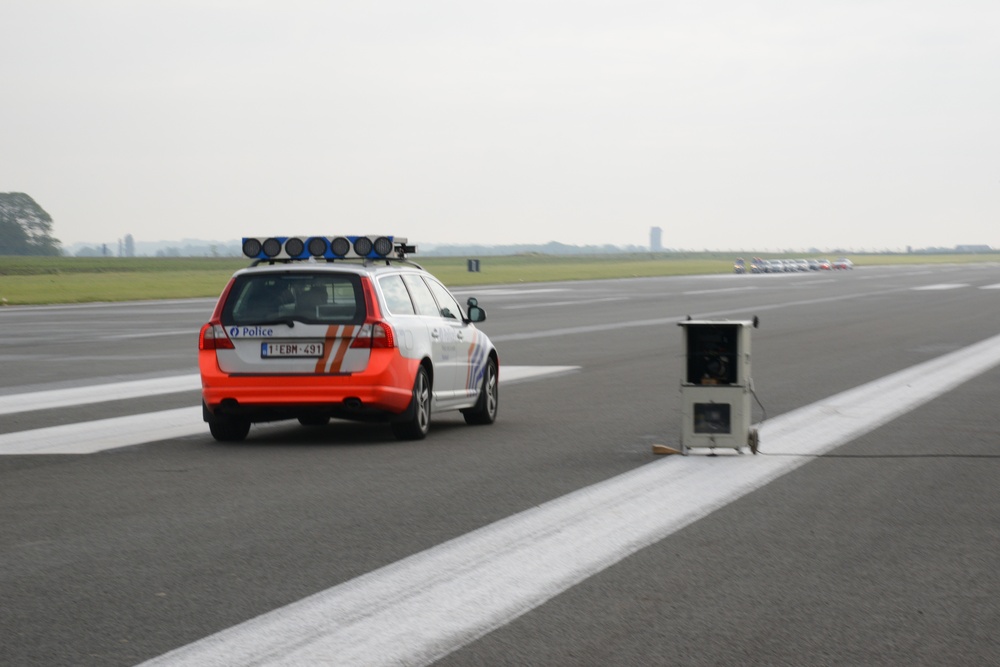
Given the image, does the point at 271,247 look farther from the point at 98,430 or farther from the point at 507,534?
the point at 507,534

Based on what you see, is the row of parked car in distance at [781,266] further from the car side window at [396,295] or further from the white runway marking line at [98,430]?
the car side window at [396,295]

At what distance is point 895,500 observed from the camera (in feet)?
29.4

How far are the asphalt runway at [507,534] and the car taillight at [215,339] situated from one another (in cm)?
81

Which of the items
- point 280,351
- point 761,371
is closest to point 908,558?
point 280,351

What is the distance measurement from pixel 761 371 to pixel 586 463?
31.4 ft

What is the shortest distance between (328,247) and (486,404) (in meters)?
2.15

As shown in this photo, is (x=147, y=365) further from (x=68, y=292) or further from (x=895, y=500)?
(x=68, y=292)

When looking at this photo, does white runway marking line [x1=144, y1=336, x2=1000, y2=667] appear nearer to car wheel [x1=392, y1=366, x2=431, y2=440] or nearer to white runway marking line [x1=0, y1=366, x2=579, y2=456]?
car wheel [x1=392, y1=366, x2=431, y2=440]

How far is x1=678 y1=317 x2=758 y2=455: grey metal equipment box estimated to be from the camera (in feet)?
36.4

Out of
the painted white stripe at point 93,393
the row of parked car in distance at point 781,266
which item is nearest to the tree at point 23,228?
the row of parked car in distance at point 781,266

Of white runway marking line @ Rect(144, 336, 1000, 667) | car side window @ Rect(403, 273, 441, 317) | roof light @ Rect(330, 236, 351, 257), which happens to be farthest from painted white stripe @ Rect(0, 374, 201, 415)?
white runway marking line @ Rect(144, 336, 1000, 667)

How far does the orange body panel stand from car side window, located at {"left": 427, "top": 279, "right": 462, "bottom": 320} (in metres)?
1.47

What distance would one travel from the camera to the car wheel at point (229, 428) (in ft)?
40.4

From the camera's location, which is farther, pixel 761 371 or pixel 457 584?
pixel 761 371
